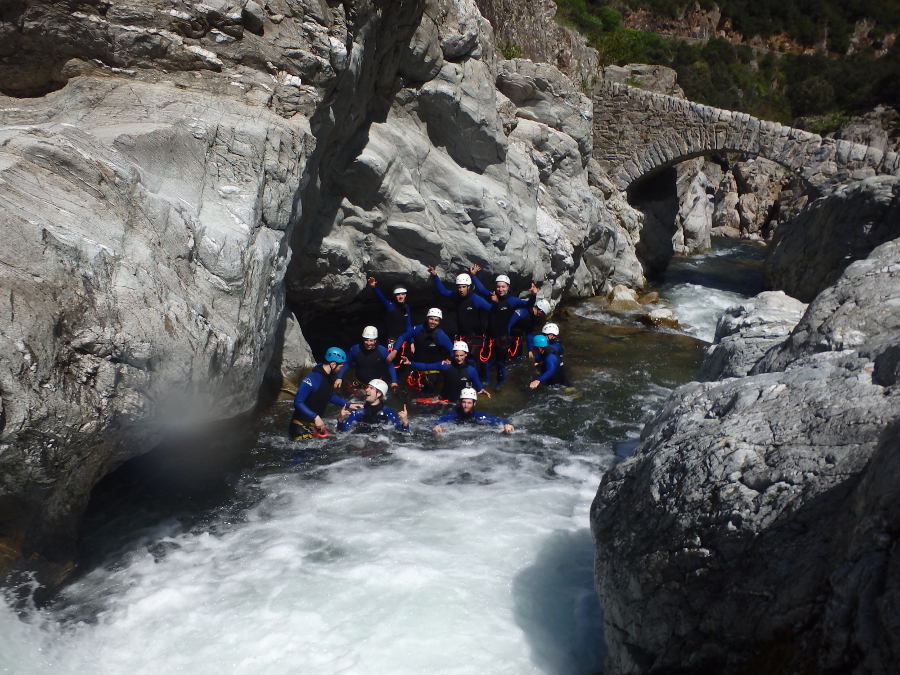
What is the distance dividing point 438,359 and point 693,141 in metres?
11.3

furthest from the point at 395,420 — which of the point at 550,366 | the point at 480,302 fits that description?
the point at 480,302

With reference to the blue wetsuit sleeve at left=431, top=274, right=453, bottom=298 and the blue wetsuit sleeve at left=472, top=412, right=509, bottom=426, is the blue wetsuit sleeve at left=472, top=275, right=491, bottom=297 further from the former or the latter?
the blue wetsuit sleeve at left=472, top=412, right=509, bottom=426

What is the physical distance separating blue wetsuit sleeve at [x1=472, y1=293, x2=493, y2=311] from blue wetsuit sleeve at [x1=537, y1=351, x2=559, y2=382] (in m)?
1.53

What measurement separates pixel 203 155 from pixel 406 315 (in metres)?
4.59

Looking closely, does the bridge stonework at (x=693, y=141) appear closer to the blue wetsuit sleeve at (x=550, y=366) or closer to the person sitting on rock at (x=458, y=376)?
the blue wetsuit sleeve at (x=550, y=366)

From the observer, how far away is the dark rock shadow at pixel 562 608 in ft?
15.1

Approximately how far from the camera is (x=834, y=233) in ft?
48.1

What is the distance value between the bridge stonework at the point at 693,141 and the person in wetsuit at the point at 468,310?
9.18 metres

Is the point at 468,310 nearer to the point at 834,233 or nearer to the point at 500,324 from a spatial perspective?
the point at 500,324

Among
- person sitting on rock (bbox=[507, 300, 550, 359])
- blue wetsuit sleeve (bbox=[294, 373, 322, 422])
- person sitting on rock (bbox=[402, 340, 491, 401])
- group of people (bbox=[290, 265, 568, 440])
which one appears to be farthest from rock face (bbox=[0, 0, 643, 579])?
person sitting on rock (bbox=[402, 340, 491, 401])

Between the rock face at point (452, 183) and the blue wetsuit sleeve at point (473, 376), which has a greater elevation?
the rock face at point (452, 183)

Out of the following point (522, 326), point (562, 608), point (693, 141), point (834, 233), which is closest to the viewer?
point (562, 608)

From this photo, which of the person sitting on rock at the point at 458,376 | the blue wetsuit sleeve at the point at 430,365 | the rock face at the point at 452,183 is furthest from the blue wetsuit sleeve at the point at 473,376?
the rock face at the point at 452,183

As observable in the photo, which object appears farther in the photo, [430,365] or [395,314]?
[395,314]
